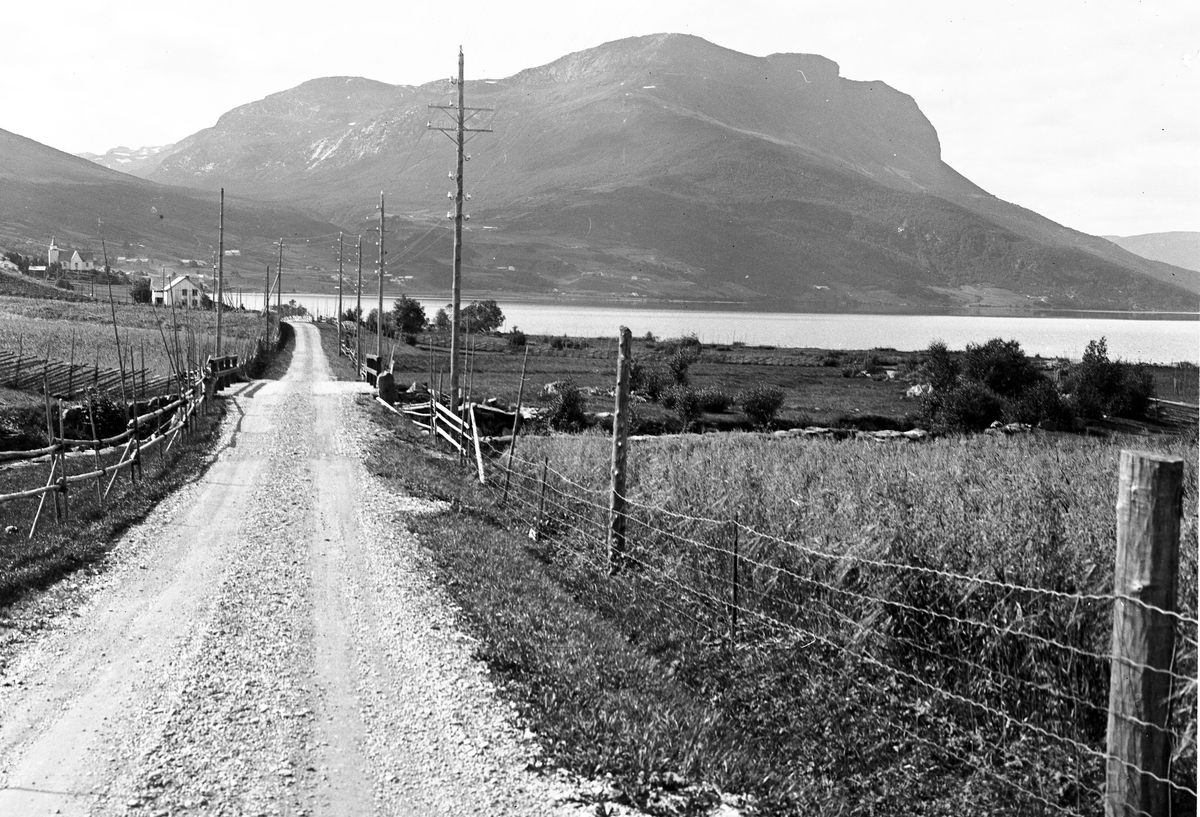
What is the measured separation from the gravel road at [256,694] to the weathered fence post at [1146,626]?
3.20 meters

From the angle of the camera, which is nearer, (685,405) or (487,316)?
(685,405)

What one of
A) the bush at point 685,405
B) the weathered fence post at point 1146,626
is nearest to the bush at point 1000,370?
the bush at point 685,405

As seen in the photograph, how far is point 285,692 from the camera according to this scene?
811 centimetres

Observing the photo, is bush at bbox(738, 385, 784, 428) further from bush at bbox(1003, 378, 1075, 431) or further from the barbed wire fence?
the barbed wire fence

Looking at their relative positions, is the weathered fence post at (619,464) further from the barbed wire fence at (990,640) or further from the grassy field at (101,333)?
the grassy field at (101,333)

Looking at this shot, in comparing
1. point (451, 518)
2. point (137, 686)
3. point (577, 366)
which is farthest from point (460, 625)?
point (577, 366)

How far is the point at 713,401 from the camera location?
154 ft

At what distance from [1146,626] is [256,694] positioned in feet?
21.6

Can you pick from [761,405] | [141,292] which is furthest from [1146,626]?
[141,292]

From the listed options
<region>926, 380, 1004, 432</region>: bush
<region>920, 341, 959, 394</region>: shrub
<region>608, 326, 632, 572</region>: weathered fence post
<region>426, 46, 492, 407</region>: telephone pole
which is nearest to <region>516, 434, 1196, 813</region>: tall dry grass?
<region>608, 326, 632, 572</region>: weathered fence post

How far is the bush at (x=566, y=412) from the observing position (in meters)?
39.6

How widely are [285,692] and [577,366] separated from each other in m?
64.4

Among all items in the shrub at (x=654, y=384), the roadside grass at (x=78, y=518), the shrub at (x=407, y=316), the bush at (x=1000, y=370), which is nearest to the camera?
the roadside grass at (x=78, y=518)

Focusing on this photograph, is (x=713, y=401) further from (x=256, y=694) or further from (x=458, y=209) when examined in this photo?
(x=256, y=694)
